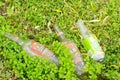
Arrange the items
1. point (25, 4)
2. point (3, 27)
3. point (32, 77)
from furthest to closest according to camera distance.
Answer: point (25, 4) < point (3, 27) < point (32, 77)

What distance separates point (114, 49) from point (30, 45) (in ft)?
3.42

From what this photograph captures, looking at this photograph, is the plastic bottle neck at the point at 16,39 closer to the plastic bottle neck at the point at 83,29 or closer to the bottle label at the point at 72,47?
the bottle label at the point at 72,47

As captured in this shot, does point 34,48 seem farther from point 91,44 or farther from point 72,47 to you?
point 91,44

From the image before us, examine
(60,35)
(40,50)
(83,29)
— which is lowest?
(40,50)

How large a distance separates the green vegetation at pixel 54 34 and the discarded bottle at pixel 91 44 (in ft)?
0.23

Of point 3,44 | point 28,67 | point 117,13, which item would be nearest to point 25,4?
point 3,44

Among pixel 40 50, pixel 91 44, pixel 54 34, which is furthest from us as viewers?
pixel 54 34

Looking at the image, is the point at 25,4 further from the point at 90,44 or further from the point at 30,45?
the point at 90,44

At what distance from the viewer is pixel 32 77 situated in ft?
11.9

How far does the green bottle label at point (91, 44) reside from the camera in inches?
150

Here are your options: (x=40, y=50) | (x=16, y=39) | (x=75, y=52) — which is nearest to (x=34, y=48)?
(x=40, y=50)

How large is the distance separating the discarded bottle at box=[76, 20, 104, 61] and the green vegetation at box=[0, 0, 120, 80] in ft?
0.23

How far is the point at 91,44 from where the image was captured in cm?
386

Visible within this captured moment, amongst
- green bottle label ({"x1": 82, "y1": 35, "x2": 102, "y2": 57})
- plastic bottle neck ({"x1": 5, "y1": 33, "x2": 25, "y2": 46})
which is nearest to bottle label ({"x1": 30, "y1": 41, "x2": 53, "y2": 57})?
plastic bottle neck ({"x1": 5, "y1": 33, "x2": 25, "y2": 46})
